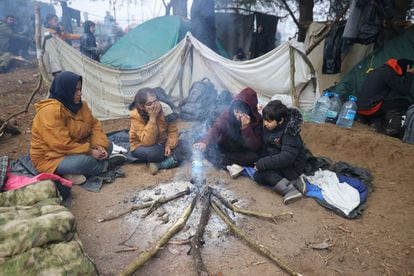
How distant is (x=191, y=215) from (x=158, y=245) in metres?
0.56

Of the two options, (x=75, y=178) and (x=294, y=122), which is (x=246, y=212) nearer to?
(x=294, y=122)

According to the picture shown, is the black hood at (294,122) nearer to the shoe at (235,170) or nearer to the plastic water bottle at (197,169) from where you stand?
the shoe at (235,170)

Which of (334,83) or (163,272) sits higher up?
(334,83)

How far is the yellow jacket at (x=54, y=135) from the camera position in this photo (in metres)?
3.06

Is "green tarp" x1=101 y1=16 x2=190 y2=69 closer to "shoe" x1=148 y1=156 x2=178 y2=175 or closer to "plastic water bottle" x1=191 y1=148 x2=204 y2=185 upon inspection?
"shoe" x1=148 y1=156 x2=178 y2=175

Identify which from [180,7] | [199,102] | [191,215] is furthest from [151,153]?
[180,7]

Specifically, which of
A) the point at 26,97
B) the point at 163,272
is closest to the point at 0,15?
the point at 26,97

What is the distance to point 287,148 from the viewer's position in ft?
10.3

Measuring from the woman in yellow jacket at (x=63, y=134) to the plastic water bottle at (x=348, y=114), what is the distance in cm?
399

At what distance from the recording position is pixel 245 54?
9219mm

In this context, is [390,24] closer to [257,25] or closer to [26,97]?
[257,25]

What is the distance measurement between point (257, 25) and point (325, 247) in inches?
310

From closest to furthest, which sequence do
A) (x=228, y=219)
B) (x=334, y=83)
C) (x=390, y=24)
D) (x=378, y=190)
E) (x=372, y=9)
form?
(x=228, y=219)
(x=378, y=190)
(x=372, y=9)
(x=390, y=24)
(x=334, y=83)

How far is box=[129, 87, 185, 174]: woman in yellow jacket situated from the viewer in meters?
3.49
